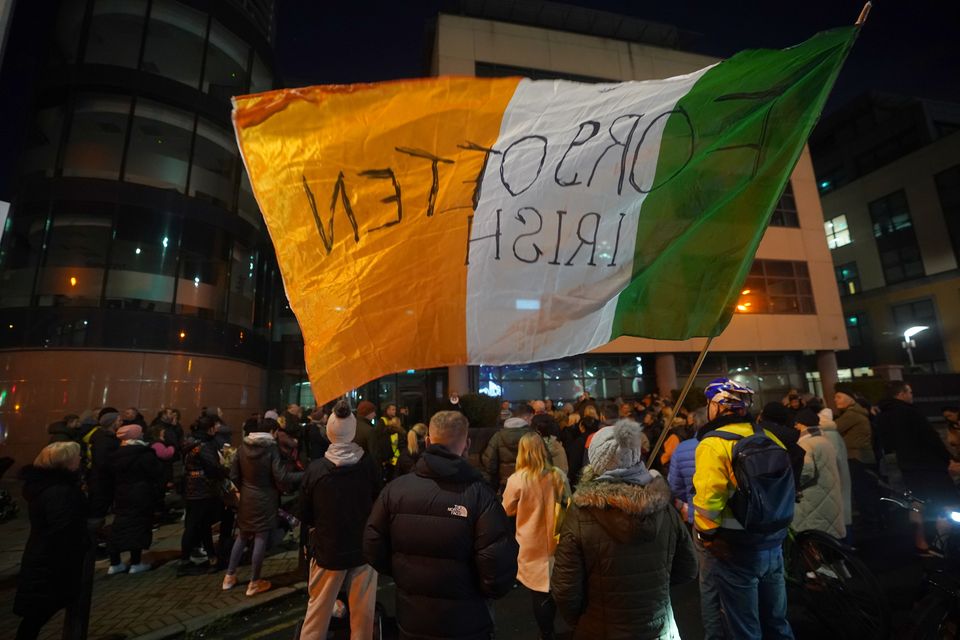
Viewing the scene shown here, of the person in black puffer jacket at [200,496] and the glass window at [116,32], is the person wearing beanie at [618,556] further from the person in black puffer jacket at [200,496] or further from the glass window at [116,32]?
the glass window at [116,32]

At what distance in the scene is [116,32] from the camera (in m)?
17.6

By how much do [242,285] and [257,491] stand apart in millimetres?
15527

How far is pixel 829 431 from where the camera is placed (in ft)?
18.6

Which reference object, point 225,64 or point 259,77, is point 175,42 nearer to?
point 225,64

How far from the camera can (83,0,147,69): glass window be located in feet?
56.9

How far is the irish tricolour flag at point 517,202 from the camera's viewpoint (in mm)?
2850

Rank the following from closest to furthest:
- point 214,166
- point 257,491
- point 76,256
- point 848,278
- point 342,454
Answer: point 342,454 → point 257,491 → point 76,256 → point 214,166 → point 848,278

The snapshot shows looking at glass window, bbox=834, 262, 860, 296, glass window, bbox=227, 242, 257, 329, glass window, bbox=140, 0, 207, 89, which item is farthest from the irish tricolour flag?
glass window, bbox=834, 262, 860, 296

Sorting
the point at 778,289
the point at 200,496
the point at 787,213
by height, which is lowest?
the point at 200,496

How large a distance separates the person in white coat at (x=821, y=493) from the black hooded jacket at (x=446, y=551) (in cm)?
421

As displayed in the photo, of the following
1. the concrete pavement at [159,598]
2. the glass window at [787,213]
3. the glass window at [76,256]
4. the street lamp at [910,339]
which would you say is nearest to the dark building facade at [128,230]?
the glass window at [76,256]

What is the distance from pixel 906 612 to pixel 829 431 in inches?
72.3

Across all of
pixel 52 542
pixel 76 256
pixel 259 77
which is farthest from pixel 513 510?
pixel 259 77

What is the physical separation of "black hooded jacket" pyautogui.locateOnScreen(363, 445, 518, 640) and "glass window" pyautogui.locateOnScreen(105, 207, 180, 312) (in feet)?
55.0
